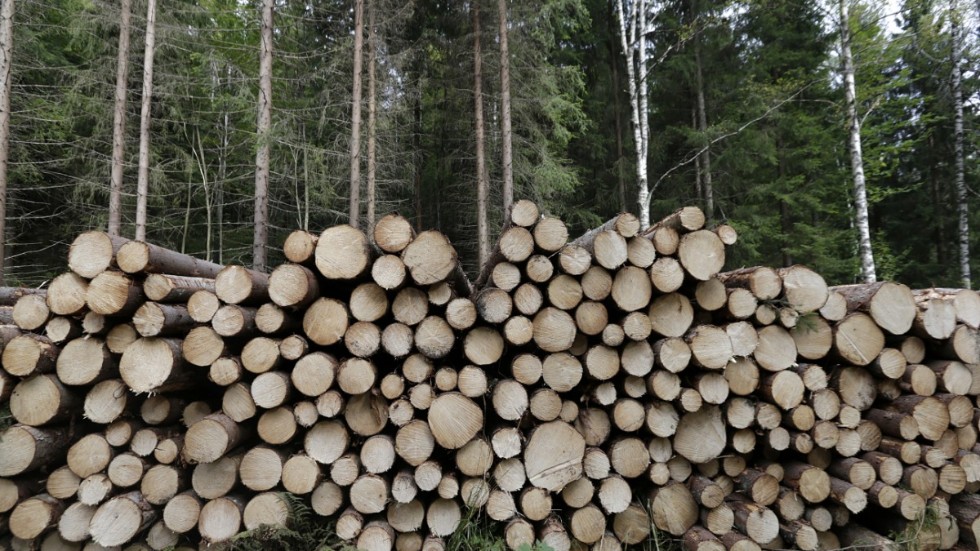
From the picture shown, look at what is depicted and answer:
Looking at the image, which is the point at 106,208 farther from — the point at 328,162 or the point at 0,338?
the point at 0,338

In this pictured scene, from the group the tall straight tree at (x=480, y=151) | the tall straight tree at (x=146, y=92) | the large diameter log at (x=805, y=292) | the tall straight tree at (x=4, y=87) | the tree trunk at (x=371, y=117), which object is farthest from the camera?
the tall straight tree at (x=480, y=151)

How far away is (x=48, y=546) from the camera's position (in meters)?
2.75

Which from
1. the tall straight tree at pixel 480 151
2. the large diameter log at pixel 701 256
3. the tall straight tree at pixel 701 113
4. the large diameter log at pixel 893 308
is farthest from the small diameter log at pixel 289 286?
the tall straight tree at pixel 701 113

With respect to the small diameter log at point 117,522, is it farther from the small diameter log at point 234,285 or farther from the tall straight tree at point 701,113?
the tall straight tree at point 701,113

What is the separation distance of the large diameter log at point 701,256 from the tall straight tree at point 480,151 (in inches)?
324

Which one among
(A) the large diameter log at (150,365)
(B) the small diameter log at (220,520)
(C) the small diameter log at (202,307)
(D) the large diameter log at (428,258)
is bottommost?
(B) the small diameter log at (220,520)

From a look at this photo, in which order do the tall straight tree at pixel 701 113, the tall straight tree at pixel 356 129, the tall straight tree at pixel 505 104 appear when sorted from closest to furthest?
the tall straight tree at pixel 356 129
the tall straight tree at pixel 505 104
the tall straight tree at pixel 701 113

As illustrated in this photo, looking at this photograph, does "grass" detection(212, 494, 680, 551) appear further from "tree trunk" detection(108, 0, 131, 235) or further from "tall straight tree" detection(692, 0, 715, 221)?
"tall straight tree" detection(692, 0, 715, 221)

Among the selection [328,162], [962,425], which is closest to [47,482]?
[962,425]

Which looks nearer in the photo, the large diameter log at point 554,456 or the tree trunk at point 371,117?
the large diameter log at point 554,456

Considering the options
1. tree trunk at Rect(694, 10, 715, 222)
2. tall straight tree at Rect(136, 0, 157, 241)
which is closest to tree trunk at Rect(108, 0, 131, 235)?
tall straight tree at Rect(136, 0, 157, 241)

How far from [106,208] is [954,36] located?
21.2m

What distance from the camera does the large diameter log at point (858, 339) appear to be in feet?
9.88

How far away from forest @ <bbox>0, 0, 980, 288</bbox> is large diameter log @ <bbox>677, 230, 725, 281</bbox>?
8.01 meters
